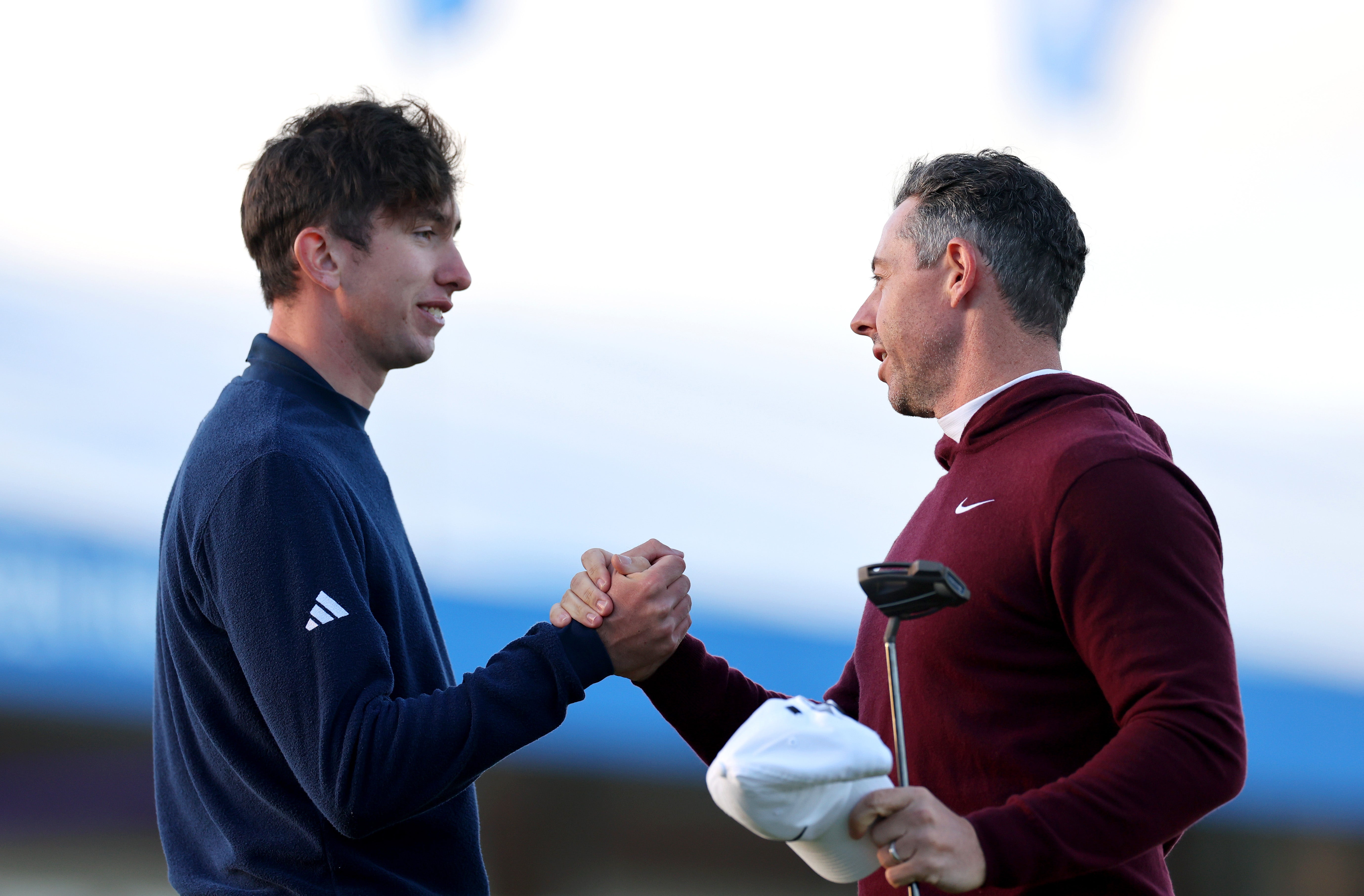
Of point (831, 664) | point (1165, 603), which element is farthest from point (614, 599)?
point (831, 664)

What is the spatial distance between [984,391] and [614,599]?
673 mm

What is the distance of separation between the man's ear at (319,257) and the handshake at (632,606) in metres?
0.60

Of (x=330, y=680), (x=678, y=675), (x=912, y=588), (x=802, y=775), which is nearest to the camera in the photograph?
(x=802, y=775)

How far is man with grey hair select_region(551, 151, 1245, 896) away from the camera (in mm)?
1213

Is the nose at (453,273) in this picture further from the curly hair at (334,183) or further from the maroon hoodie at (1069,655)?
the maroon hoodie at (1069,655)

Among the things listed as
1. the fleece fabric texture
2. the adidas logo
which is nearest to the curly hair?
the fleece fabric texture

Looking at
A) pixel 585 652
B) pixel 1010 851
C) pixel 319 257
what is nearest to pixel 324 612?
pixel 585 652

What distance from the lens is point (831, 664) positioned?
16.0 ft

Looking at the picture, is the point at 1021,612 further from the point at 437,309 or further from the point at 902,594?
the point at 437,309

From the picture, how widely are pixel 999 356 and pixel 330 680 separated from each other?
111 cm

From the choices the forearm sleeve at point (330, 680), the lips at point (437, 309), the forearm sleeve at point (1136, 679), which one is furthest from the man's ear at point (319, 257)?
the forearm sleeve at point (1136, 679)

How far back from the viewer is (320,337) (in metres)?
1.83

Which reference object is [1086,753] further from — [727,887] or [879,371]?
[727,887]

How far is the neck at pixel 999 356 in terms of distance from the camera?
1788mm
